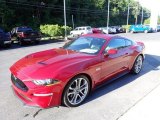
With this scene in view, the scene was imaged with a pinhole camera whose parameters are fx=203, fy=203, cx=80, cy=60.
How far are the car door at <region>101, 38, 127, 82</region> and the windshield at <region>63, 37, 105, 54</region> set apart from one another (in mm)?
234

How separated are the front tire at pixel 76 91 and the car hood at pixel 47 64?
39cm

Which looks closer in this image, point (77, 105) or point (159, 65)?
point (77, 105)

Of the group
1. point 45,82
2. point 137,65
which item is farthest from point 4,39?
point 45,82

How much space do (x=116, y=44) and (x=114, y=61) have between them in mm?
595

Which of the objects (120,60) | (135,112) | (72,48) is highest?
(72,48)

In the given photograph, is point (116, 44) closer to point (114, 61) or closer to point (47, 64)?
point (114, 61)

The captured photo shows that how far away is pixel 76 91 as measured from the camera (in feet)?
14.3

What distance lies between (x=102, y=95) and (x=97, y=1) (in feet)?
186

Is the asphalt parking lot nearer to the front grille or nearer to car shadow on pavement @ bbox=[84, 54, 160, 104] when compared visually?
car shadow on pavement @ bbox=[84, 54, 160, 104]

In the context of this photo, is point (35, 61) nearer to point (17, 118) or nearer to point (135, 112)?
point (17, 118)

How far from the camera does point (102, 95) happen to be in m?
4.98

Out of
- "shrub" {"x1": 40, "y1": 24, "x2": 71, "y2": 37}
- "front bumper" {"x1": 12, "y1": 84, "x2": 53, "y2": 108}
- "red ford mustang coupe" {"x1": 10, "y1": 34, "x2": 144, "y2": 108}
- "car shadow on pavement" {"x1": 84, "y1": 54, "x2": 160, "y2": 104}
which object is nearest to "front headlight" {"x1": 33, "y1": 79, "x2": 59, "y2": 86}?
"red ford mustang coupe" {"x1": 10, "y1": 34, "x2": 144, "y2": 108}

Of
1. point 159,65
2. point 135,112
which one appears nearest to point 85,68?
point 135,112

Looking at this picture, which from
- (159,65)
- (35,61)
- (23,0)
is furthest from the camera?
(23,0)
